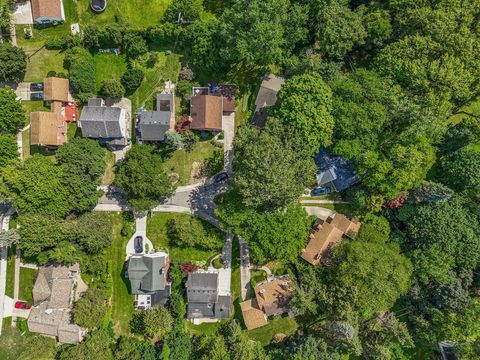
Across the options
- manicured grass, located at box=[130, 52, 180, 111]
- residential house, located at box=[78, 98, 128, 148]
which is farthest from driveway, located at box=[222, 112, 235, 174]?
residential house, located at box=[78, 98, 128, 148]

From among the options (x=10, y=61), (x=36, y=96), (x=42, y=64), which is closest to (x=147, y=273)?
(x=36, y=96)

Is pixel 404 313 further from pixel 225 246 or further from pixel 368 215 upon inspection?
pixel 225 246

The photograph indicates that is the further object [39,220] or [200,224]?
[200,224]

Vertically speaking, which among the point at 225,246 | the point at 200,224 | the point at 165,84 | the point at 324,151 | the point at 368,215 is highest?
the point at 165,84

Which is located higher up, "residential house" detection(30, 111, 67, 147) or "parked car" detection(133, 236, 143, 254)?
"residential house" detection(30, 111, 67, 147)

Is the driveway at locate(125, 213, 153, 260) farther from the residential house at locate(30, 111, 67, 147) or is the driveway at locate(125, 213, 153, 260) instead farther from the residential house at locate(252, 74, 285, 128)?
the residential house at locate(252, 74, 285, 128)

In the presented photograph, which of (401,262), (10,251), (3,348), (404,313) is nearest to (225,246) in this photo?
(401,262)

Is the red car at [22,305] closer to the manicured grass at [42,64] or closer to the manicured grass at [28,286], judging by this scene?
the manicured grass at [28,286]
